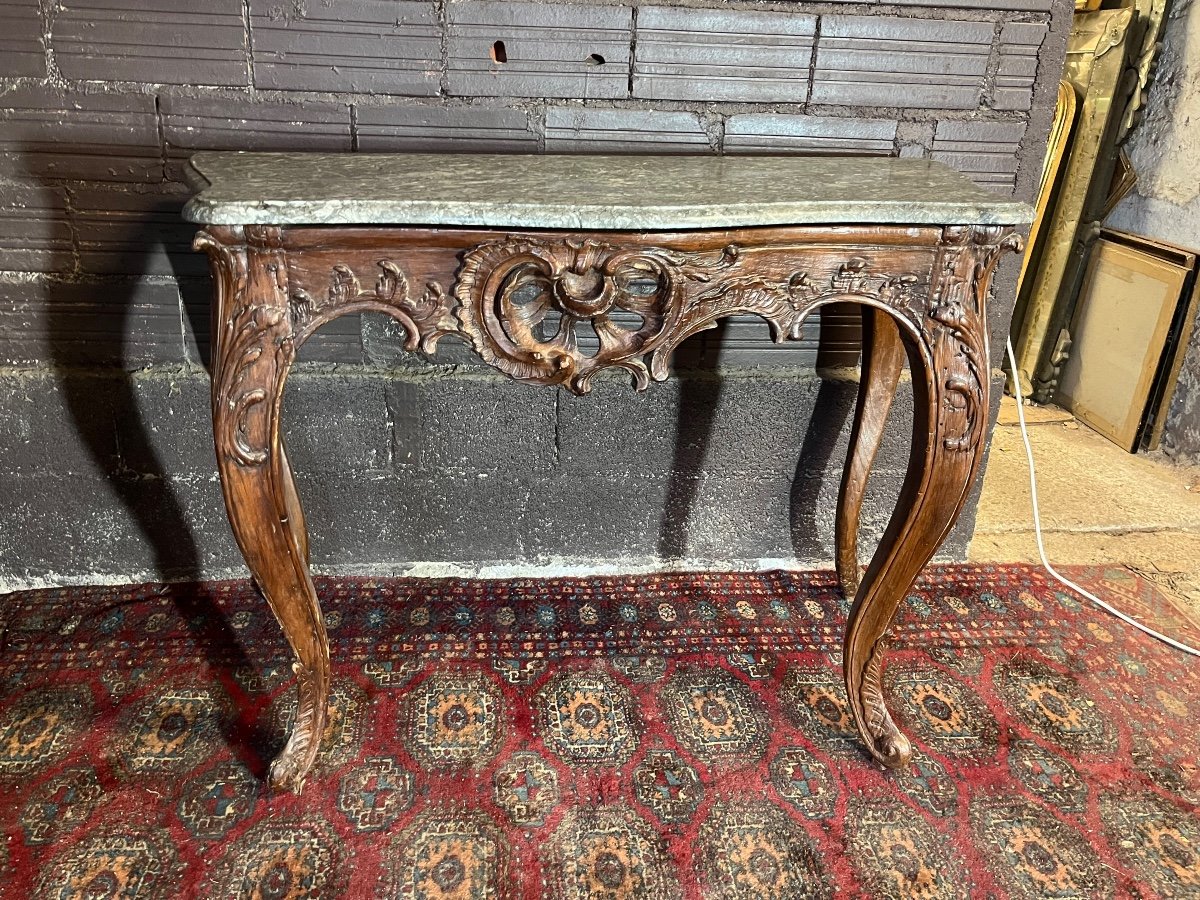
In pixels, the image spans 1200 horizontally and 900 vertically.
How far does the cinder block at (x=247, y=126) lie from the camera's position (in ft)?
5.42

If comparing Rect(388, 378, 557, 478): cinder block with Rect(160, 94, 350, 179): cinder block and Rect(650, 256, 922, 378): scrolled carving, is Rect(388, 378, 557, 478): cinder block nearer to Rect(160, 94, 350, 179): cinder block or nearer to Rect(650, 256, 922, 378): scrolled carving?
Rect(160, 94, 350, 179): cinder block

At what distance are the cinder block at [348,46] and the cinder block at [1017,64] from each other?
1123 millimetres

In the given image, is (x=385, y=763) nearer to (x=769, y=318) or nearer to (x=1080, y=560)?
(x=769, y=318)

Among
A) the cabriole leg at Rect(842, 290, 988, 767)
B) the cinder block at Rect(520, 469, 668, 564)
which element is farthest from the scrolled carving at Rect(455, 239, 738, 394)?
the cinder block at Rect(520, 469, 668, 564)

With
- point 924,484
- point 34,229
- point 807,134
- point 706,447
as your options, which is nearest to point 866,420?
point 706,447

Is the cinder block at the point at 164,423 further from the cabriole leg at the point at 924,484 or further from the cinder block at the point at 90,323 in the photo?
the cabriole leg at the point at 924,484

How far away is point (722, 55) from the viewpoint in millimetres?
1703

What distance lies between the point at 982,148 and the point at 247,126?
58.5 inches

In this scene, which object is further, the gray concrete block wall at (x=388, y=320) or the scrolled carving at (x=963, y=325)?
the gray concrete block wall at (x=388, y=320)

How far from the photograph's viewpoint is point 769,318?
127 centimetres

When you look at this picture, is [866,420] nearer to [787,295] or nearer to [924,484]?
[924,484]

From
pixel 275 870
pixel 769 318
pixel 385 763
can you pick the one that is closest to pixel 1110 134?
pixel 769 318

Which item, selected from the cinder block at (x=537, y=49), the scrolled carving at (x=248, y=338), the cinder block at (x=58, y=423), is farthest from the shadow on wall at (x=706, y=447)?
the cinder block at (x=58, y=423)

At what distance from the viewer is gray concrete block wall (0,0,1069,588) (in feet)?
5.38
